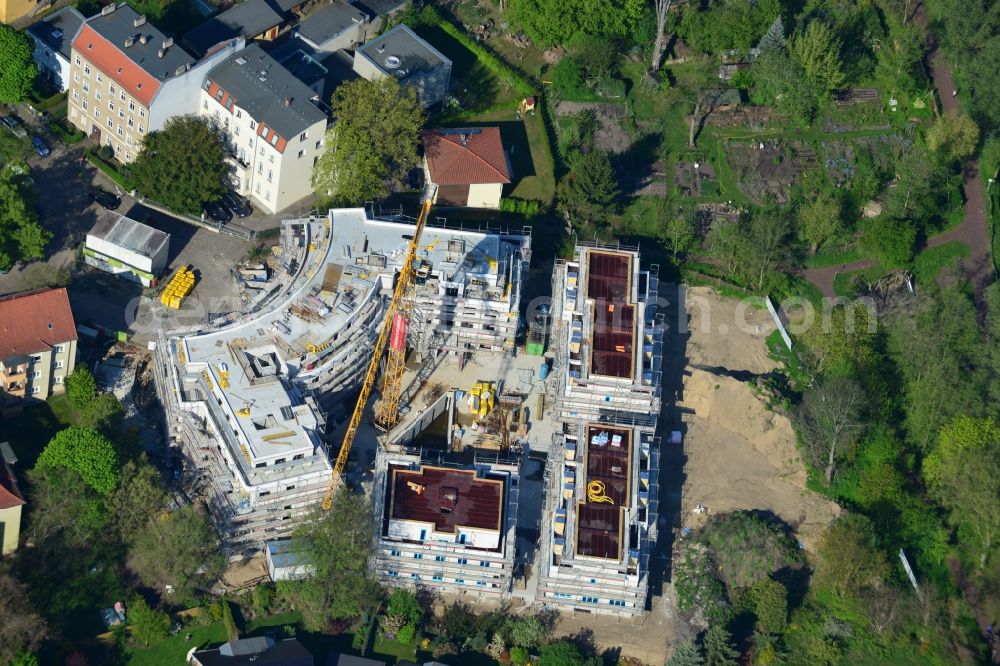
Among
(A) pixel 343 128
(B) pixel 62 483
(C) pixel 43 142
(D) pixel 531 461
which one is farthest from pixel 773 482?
(C) pixel 43 142

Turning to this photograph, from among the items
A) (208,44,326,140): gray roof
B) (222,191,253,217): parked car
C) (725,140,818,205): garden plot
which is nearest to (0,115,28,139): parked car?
(208,44,326,140): gray roof

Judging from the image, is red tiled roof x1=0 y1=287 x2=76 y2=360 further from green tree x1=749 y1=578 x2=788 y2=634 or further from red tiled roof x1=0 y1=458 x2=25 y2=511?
green tree x1=749 y1=578 x2=788 y2=634

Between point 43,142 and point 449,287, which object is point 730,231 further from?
point 43,142

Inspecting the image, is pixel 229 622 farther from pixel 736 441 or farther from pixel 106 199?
pixel 736 441

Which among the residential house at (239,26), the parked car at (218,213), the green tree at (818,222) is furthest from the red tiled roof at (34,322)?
the green tree at (818,222)

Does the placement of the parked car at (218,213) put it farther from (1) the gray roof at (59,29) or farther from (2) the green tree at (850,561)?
(2) the green tree at (850,561)

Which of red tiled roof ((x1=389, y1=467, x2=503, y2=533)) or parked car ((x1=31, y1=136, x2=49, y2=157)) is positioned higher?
parked car ((x1=31, y1=136, x2=49, y2=157))
